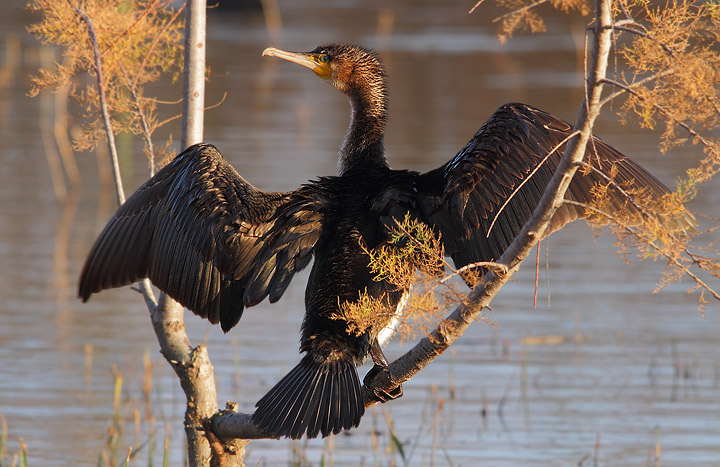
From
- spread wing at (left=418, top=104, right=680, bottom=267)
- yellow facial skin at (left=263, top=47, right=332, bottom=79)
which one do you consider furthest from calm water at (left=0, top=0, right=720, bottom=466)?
spread wing at (left=418, top=104, right=680, bottom=267)

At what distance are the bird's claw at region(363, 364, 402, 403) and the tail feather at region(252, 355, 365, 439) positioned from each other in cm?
8

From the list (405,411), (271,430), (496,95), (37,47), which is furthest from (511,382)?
(37,47)

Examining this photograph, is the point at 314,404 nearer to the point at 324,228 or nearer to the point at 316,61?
the point at 324,228

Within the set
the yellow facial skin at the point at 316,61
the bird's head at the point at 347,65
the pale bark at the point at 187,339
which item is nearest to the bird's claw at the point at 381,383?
the pale bark at the point at 187,339

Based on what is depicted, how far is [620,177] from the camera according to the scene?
3426mm

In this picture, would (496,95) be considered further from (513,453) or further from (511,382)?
(513,453)

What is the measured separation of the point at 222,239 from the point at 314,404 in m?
0.66

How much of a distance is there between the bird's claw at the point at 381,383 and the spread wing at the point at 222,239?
410 millimetres

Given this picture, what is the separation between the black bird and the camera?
3311 millimetres

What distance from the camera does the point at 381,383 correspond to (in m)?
3.26

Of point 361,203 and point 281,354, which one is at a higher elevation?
point 361,203

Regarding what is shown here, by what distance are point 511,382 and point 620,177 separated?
367 cm

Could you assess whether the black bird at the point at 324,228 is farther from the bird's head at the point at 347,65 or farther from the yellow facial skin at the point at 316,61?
the yellow facial skin at the point at 316,61

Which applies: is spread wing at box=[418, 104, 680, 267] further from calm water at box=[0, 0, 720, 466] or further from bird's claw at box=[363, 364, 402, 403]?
calm water at box=[0, 0, 720, 466]
